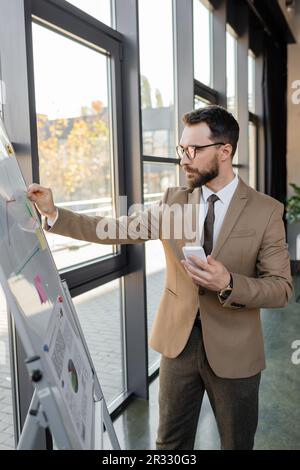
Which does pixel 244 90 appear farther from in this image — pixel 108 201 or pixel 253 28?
pixel 108 201

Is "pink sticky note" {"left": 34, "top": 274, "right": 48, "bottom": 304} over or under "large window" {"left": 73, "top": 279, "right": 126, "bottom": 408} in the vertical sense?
over

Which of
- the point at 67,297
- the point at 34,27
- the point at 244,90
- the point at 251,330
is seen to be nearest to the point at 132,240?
the point at 67,297

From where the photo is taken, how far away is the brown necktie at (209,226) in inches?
68.2

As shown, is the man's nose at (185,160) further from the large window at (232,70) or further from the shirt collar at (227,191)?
the large window at (232,70)

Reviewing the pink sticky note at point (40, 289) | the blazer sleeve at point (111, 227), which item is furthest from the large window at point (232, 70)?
the pink sticky note at point (40, 289)

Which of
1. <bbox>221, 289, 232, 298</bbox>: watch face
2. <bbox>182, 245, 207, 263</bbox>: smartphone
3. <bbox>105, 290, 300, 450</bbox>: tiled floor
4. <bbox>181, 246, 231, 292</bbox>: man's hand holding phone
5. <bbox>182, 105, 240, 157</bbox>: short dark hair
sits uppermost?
<bbox>182, 105, 240, 157</bbox>: short dark hair

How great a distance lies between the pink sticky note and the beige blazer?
0.45 m

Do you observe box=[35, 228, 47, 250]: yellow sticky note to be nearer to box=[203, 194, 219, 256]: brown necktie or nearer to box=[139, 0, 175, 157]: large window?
box=[203, 194, 219, 256]: brown necktie

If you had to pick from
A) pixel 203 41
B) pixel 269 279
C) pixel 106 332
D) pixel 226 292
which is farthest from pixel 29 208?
pixel 203 41

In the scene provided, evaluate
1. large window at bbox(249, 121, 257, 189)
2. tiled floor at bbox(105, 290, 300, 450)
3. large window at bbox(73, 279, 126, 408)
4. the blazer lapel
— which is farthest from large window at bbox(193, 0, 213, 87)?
the blazer lapel

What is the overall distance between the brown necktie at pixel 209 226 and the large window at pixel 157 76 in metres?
1.70

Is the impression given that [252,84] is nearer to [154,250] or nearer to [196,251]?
[154,250]

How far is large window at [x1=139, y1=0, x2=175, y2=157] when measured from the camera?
340cm

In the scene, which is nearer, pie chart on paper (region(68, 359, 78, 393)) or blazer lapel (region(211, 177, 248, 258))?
pie chart on paper (region(68, 359, 78, 393))
